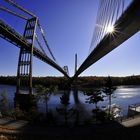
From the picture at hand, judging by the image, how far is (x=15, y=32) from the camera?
4606cm

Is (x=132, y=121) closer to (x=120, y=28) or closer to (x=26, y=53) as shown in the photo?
(x=120, y=28)

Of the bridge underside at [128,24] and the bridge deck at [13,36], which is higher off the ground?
the bridge deck at [13,36]

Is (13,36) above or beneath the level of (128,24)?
above

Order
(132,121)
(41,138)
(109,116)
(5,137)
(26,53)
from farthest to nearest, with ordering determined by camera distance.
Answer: (26,53) → (109,116) → (132,121) → (41,138) → (5,137)

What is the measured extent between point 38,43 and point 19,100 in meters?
15.2

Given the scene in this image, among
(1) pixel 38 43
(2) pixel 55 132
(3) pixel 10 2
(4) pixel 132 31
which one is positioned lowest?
(2) pixel 55 132

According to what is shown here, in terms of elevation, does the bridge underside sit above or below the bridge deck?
below

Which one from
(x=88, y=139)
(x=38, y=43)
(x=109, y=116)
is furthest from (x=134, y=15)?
(x=38, y=43)

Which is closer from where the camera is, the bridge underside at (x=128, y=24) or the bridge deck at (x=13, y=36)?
the bridge underside at (x=128, y=24)

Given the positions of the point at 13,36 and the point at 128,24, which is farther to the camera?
the point at 13,36

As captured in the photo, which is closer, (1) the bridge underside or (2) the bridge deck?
(1) the bridge underside

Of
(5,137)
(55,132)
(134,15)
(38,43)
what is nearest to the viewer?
(134,15)

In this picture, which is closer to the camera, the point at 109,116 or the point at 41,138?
the point at 41,138

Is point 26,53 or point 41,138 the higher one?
point 26,53
